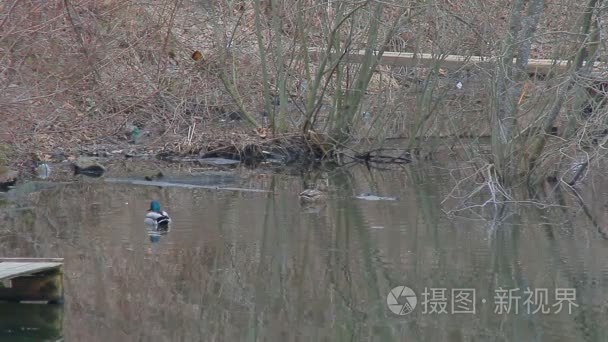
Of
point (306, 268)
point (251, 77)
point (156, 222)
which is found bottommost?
point (306, 268)

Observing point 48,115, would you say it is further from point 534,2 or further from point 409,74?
point 534,2

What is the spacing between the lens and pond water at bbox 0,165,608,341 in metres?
9.35

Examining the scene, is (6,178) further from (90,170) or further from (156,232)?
(156,232)

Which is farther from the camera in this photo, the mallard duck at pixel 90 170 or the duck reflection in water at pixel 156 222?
the mallard duck at pixel 90 170

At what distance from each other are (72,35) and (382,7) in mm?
5652

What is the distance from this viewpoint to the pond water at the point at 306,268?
9.35 m

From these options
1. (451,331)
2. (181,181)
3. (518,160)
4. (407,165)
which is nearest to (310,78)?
(407,165)

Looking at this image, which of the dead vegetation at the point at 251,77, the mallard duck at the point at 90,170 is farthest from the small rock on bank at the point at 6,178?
the mallard duck at the point at 90,170

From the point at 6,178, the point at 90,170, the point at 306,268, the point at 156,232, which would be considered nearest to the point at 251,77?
the point at 90,170

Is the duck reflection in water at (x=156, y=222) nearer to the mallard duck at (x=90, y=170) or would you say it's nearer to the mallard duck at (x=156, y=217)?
the mallard duck at (x=156, y=217)

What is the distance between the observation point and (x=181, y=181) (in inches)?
712

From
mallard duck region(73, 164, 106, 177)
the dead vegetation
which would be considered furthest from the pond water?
mallard duck region(73, 164, 106, 177)

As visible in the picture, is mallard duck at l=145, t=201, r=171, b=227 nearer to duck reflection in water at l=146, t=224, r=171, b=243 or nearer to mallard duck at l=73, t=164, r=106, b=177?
duck reflection in water at l=146, t=224, r=171, b=243

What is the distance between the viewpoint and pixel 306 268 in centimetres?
1152
